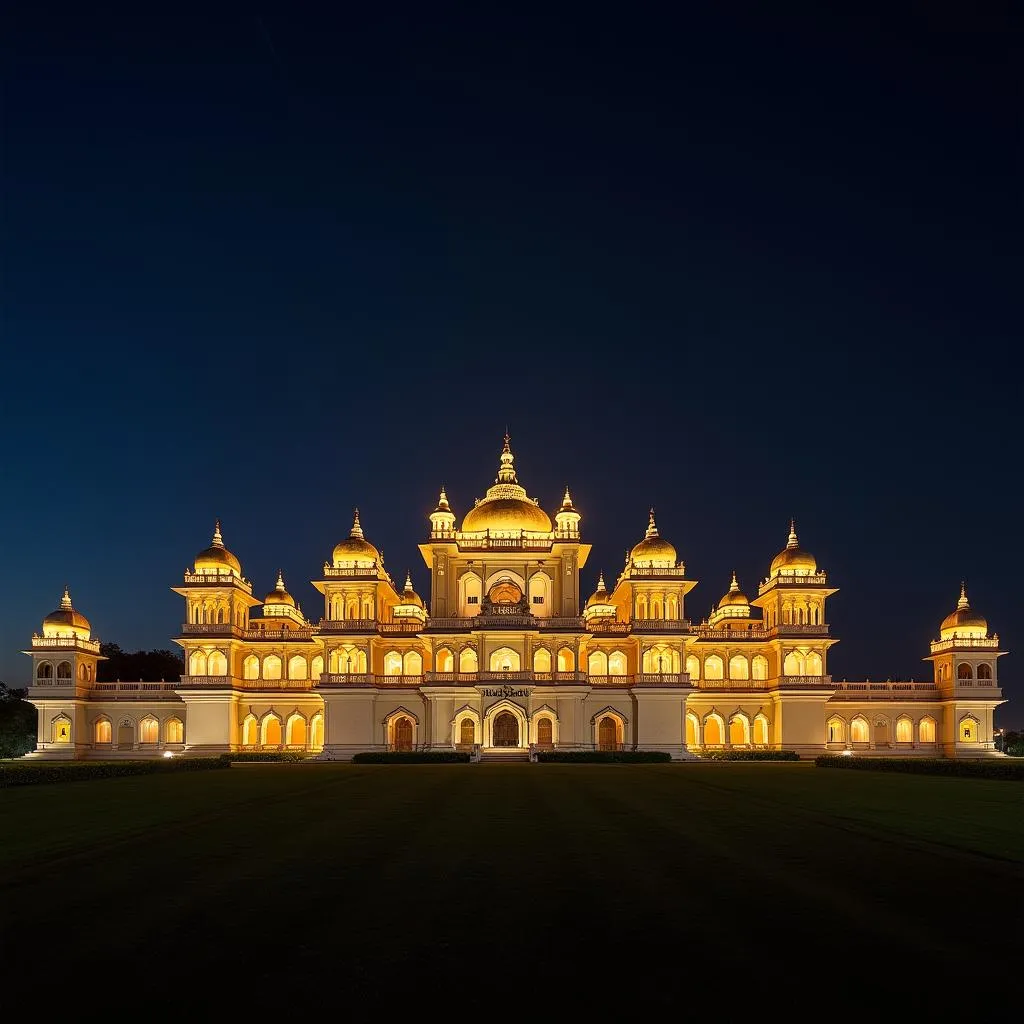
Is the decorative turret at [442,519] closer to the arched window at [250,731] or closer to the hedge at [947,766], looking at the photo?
the arched window at [250,731]

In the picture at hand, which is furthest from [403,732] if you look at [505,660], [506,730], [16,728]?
[16,728]

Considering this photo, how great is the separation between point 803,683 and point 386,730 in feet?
98.3

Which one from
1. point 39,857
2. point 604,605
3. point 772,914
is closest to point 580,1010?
point 772,914

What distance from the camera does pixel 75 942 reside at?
1198 cm

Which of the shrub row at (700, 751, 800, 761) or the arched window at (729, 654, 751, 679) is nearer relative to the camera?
the shrub row at (700, 751, 800, 761)

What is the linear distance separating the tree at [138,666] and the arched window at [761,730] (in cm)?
5869

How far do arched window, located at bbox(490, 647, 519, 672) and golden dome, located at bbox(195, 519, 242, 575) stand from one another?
71.7ft

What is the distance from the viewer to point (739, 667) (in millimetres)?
78125

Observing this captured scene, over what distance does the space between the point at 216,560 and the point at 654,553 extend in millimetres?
32335

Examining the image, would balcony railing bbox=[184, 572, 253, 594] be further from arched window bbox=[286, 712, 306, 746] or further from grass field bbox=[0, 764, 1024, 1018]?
grass field bbox=[0, 764, 1024, 1018]

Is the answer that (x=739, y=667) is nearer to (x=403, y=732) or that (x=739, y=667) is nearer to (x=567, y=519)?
(x=567, y=519)

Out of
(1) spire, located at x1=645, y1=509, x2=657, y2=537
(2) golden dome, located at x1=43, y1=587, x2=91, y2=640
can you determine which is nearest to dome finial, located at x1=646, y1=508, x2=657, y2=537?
(1) spire, located at x1=645, y1=509, x2=657, y2=537

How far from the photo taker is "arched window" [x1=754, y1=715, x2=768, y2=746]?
7669cm

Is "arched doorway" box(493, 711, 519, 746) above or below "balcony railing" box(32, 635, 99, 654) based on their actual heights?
below
